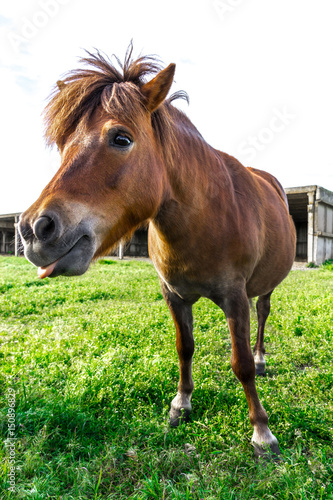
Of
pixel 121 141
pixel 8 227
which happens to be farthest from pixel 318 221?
pixel 8 227

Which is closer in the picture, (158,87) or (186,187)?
(158,87)

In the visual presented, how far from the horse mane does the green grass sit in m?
1.88

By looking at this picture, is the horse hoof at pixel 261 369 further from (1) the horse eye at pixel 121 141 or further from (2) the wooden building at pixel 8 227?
(2) the wooden building at pixel 8 227

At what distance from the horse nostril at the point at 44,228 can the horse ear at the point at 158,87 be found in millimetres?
877

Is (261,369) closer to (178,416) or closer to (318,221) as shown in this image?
(178,416)

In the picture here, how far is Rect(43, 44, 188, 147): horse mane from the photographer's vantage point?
5.11ft

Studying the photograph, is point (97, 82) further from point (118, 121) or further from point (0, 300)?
point (0, 300)

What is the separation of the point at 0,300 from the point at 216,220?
5606mm

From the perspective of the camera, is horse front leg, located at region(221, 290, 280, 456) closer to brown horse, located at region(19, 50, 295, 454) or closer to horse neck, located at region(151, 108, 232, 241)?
brown horse, located at region(19, 50, 295, 454)

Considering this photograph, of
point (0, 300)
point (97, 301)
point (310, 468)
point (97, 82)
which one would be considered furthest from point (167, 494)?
point (0, 300)

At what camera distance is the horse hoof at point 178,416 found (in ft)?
7.65

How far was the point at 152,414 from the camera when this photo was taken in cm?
233

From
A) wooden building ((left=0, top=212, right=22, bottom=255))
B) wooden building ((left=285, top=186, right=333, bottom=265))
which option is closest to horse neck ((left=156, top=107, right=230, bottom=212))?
wooden building ((left=285, top=186, right=333, bottom=265))

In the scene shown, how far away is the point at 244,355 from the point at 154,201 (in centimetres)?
123
